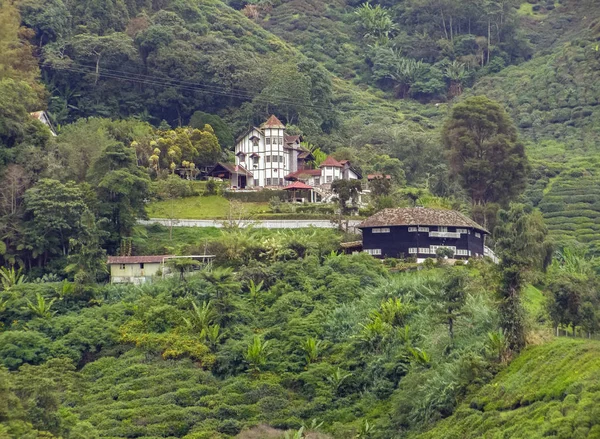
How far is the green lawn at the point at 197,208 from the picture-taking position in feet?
266

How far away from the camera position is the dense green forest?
53.5 metres

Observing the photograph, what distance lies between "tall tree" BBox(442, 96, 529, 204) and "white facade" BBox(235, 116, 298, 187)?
42.0 feet

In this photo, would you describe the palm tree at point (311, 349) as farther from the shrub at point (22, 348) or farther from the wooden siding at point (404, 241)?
the wooden siding at point (404, 241)

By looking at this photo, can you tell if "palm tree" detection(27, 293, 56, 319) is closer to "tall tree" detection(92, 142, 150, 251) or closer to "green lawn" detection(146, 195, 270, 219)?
"tall tree" detection(92, 142, 150, 251)

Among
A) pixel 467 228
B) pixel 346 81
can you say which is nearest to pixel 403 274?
pixel 467 228

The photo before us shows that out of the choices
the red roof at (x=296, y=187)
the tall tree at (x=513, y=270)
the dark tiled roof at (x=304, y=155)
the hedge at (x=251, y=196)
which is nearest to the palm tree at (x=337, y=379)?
the tall tree at (x=513, y=270)

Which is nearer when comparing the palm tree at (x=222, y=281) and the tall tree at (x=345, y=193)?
the palm tree at (x=222, y=281)

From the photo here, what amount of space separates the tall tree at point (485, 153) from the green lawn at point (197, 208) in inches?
542

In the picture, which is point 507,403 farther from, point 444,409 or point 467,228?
point 467,228

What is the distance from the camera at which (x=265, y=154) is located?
91.3m

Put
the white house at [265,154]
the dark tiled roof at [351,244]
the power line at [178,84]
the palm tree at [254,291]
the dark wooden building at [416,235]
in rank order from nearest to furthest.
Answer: the palm tree at [254,291]
the dark wooden building at [416,235]
the dark tiled roof at [351,244]
the white house at [265,154]
the power line at [178,84]

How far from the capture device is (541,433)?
1702 inches

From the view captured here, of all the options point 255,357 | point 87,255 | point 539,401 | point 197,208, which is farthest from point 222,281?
point 539,401

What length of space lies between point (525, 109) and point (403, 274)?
53489mm
